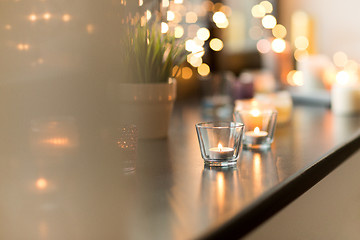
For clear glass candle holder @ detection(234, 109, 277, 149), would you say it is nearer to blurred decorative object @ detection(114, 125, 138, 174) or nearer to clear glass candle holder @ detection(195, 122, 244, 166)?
clear glass candle holder @ detection(195, 122, 244, 166)

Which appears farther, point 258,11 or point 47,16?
point 258,11

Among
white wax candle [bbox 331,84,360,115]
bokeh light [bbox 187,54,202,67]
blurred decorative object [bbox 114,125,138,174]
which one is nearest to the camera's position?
blurred decorative object [bbox 114,125,138,174]

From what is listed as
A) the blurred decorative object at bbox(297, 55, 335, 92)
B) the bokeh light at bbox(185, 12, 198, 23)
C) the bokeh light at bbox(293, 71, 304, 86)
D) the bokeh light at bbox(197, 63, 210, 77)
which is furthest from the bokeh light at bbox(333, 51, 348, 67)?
the bokeh light at bbox(185, 12, 198, 23)

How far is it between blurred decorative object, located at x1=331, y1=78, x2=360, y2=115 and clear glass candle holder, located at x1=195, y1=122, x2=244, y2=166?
30.1 inches

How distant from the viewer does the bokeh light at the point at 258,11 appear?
2.42 m

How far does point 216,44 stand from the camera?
2133mm

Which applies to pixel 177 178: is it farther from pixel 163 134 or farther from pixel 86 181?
pixel 163 134

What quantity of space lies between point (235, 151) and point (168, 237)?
36 cm

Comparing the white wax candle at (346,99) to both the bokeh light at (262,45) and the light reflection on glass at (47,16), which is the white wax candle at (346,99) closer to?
the bokeh light at (262,45)

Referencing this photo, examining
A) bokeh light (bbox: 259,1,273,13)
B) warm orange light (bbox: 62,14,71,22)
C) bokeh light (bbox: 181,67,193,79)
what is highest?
bokeh light (bbox: 259,1,273,13)

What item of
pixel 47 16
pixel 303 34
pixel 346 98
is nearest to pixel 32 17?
pixel 47 16

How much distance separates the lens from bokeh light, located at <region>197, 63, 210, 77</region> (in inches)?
81.3

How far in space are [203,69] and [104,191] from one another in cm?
151

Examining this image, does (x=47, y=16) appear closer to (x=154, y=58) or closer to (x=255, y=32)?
(x=154, y=58)
